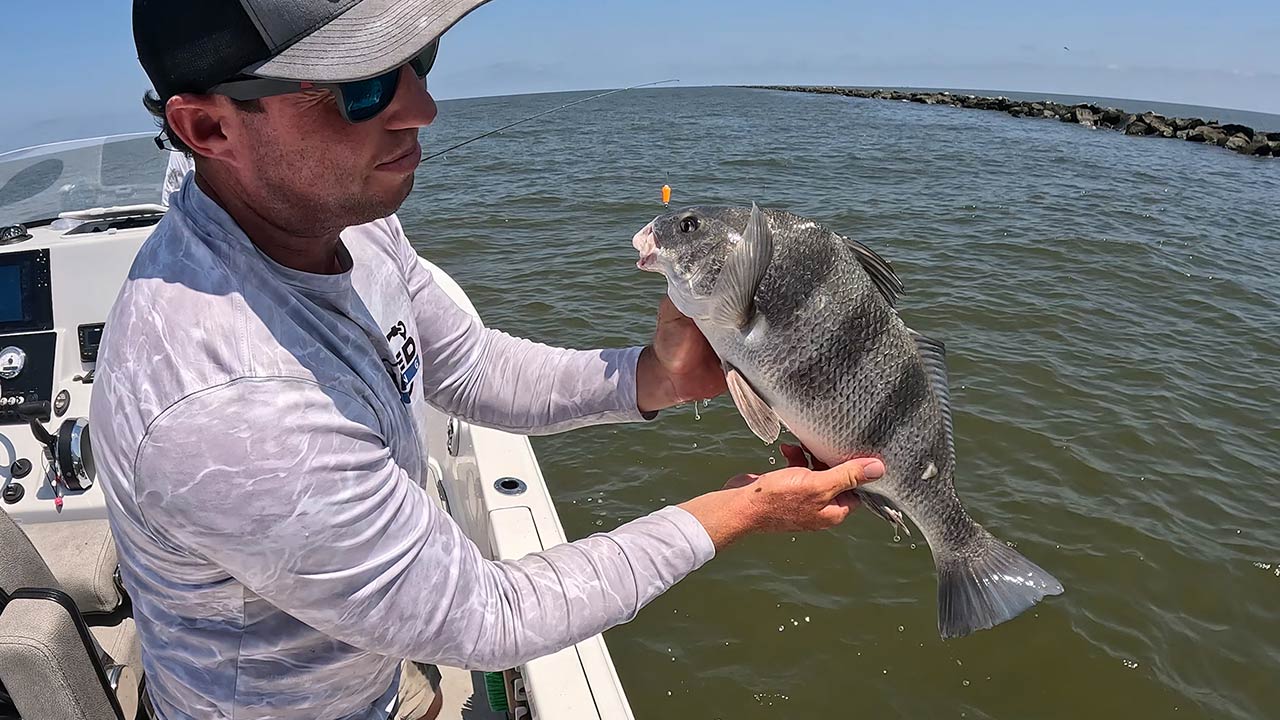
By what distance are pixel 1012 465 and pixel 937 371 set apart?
4.60 meters

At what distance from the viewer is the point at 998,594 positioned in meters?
2.27

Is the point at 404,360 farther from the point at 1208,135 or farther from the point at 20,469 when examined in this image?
the point at 1208,135

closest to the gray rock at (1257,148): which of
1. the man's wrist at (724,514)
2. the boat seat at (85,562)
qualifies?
the man's wrist at (724,514)

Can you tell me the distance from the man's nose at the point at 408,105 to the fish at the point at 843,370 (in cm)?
97

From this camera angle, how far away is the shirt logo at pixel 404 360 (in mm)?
1661

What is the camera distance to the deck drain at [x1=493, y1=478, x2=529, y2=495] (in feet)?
9.95

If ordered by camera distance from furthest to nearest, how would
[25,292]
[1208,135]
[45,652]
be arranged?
[1208,135] → [25,292] → [45,652]

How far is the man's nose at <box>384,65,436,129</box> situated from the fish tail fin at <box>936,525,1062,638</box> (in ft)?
6.37

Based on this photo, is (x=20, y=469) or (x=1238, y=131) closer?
(x=20, y=469)

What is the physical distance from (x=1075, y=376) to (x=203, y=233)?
8.18m

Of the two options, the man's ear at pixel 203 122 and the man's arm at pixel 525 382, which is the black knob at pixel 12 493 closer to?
the man's arm at pixel 525 382

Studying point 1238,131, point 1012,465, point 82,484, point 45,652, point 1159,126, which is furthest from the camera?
point 1159,126

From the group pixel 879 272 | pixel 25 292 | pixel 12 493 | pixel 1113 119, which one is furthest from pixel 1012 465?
pixel 1113 119

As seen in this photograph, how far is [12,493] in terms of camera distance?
3.40 m
